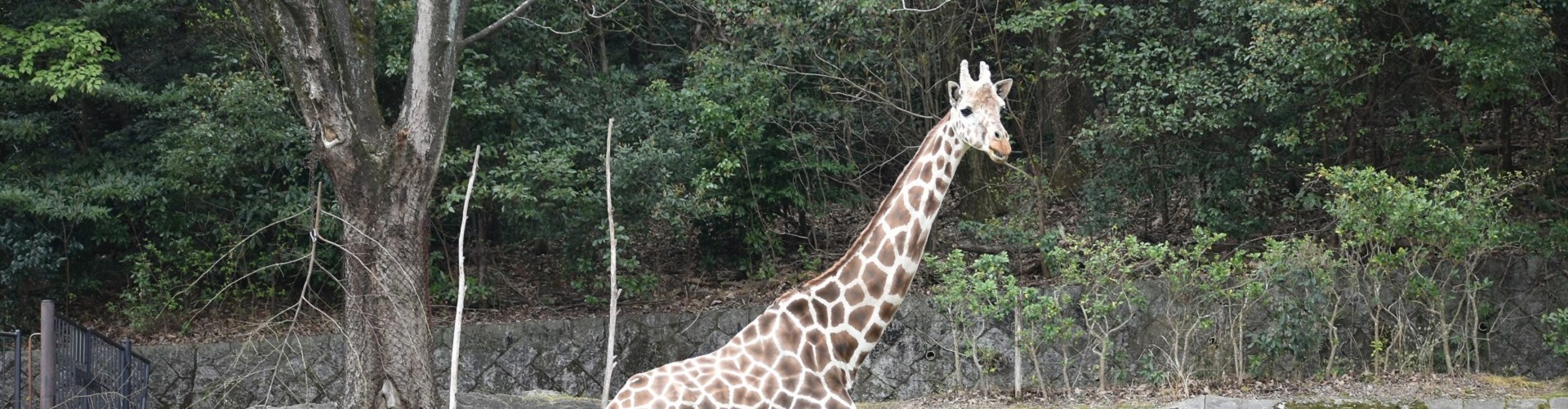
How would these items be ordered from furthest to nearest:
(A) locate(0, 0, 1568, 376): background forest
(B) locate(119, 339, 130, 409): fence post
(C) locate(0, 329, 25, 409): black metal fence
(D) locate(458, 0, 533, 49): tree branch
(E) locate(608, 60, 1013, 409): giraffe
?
(A) locate(0, 0, 1568, 376): background forest → (C) locate(0, 329, 25, 409): black metal fence → (D) locate(458, 0, 533, 49): tree branch → (B) locate(119, 339, 130, 409): fence post → (E) locate(608, 60, 1013, 409): giraffe

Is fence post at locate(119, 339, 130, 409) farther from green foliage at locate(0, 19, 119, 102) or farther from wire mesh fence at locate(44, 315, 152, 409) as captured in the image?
green foliage at locate(0, 19, 119, 102)

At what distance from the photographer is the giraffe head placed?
6.33 m

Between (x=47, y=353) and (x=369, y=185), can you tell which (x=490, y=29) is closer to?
(x=369, y=185)

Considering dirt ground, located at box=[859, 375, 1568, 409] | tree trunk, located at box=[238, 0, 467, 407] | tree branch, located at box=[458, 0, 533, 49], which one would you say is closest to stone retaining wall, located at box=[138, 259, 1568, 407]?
dirt ground, located at box=[859, 375, 1568, 409]

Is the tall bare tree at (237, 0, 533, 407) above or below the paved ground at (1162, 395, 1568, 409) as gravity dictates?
above

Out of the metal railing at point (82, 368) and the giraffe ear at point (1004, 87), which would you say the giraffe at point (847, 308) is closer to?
the giraffe ear at point (1004, 87)

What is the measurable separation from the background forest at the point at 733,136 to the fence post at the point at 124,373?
2.68 m

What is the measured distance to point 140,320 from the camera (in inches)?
536

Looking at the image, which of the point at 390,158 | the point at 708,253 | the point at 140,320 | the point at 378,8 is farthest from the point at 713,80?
the point at 140,320

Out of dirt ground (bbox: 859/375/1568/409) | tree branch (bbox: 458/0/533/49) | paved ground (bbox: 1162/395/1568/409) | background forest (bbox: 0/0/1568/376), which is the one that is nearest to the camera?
paved ground (bbox: 1162/395/1568/409)

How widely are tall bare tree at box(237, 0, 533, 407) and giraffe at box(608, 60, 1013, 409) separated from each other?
13.1ft

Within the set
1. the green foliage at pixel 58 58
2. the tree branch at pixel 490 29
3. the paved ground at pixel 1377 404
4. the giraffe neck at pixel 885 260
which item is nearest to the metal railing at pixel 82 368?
the tree branch at pixel 490 29

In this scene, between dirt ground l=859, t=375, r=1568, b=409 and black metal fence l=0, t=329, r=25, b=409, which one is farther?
black metal fence l=0, t=329, r=25, b=409

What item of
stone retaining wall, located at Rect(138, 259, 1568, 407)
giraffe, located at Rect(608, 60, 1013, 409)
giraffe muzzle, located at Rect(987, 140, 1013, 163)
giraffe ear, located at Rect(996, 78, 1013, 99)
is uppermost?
giraffe ear, located at Rect(996, 78, 1013, 99)
